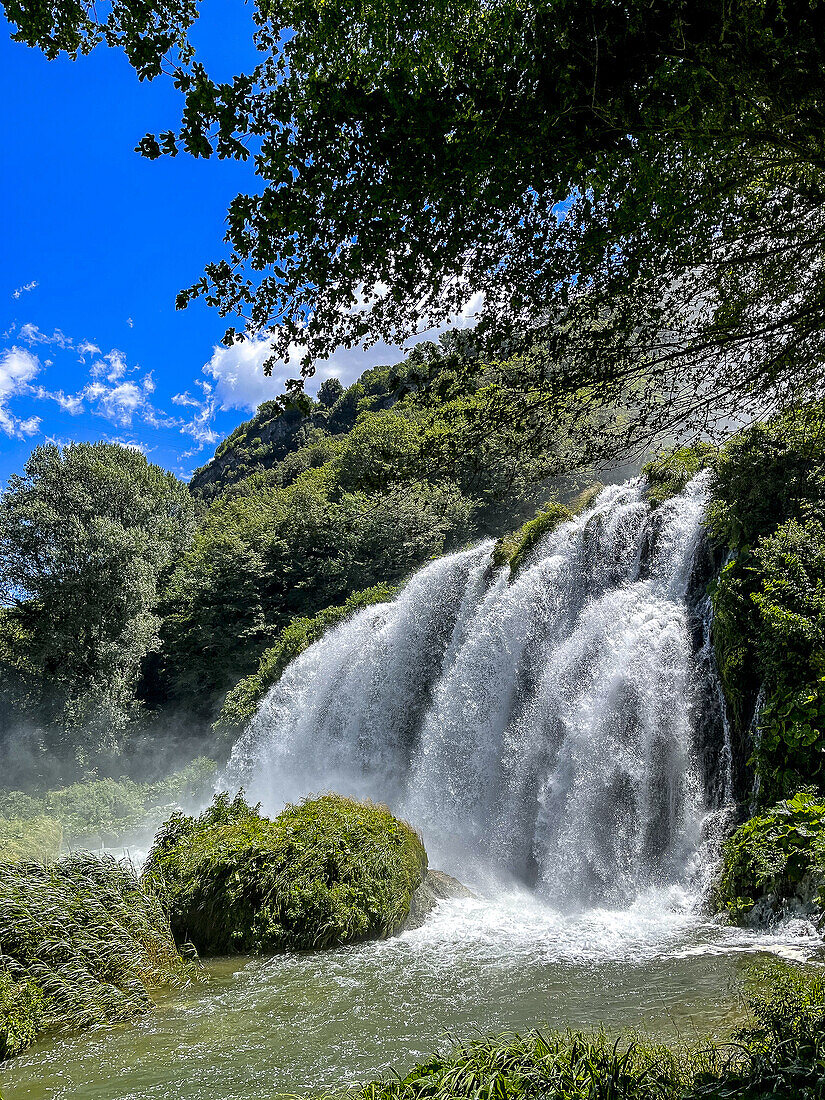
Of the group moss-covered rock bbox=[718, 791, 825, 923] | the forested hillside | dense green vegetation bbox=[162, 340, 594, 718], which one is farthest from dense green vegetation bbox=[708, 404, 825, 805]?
dense green vegetation bbox=[162, 340, 594, 718]

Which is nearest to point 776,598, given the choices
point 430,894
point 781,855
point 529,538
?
point 781,855

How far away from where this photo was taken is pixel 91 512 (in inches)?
1056

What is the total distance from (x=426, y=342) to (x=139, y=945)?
718 centimetres

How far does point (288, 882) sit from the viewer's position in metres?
8.20

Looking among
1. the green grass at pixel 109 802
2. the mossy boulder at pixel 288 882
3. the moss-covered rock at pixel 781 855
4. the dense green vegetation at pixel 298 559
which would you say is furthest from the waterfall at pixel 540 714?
the dense green vegetation at pixel 298 559

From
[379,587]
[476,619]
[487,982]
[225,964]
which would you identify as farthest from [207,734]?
[487,982]

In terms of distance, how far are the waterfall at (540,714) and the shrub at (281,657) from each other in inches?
45.7

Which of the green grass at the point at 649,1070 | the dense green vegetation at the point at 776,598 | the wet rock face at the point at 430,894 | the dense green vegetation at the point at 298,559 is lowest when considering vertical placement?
the wet rock face at the point at 430,894

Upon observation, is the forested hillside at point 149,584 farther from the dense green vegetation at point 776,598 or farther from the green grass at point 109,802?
the dense green vegetation at point 776,598

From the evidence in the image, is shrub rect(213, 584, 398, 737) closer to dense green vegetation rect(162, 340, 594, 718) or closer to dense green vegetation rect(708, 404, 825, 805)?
dense green vegetation rect(162, 340, 594, 718)

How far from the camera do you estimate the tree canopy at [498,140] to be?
307cm

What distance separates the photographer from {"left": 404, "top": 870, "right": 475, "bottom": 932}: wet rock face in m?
8.83

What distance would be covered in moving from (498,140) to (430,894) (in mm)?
9745

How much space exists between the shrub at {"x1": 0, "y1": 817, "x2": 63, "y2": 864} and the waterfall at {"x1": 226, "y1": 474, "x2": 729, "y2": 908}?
5021 millimetres
